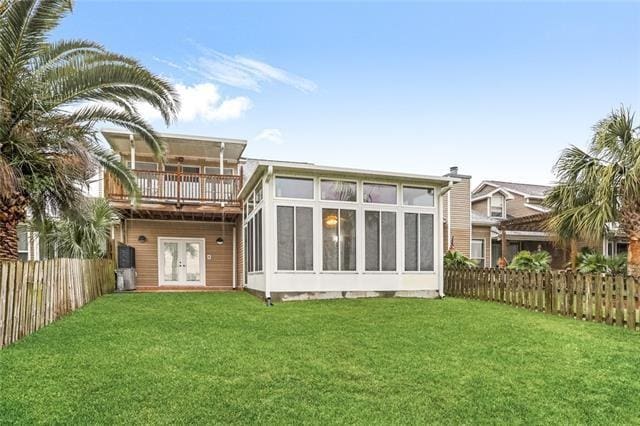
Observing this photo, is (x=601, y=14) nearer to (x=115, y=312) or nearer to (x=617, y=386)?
(x=617, y=386)

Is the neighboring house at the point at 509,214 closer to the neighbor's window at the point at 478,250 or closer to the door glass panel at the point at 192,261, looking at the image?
the neighbor's window at the point at 478,250

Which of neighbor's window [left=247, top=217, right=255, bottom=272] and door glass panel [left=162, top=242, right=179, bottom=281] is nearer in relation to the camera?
neighbor's window [left=247, top=217, right=255, bottom=272]

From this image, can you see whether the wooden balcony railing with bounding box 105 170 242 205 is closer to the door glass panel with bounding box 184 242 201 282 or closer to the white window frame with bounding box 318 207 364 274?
the door glass panel with bounding box 184 242 201 282

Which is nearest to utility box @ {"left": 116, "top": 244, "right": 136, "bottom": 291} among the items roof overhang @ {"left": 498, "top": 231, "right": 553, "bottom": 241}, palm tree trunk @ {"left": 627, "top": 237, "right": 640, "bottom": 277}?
palm tree trunk @ {"left": 627, "top": 237, "right": 640, "bottom": 277}

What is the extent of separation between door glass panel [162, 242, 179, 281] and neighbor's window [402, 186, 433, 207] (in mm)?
9342

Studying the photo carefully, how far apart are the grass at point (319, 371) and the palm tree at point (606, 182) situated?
3.63m

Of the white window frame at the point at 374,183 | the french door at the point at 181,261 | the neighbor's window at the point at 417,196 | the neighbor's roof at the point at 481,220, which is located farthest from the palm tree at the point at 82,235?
the neighbor's roof at the point at 481,220

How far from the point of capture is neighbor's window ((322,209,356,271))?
10484 mm

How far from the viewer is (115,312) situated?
322 inches

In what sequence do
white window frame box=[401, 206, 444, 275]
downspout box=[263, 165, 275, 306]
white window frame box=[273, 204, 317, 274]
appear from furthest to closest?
white window frame box=[401, 206, 444, 275] < white window frame box=[273, 204, 317, 274] < downspout box=[263, 165, 275, 306]

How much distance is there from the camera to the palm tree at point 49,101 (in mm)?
6488

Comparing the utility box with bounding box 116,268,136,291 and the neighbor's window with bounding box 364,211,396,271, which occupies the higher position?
the neighbor's window with bounding box 364,211,396,271

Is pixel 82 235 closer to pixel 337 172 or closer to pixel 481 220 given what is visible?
pixel 337 172

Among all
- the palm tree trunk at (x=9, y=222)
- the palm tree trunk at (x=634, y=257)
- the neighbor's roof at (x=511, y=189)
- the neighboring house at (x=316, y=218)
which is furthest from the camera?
the neighbor's roof at (x=511, y=189)
